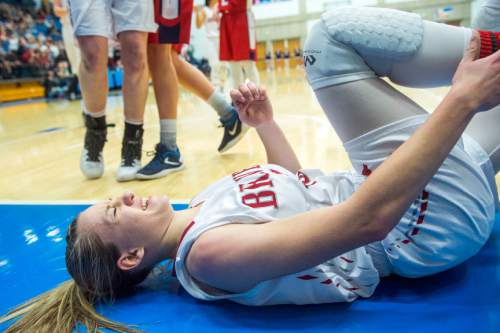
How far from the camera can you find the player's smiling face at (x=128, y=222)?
98 centimetres

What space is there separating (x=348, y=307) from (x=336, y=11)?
0.65 metres

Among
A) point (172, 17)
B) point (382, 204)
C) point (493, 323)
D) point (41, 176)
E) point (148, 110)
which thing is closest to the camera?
point (382, 204)

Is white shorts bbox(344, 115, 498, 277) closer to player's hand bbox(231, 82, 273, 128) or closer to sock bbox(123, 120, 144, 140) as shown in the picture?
player's hand bbox(231, 82, 273, 128)

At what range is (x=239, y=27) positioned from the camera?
4109 millimetres

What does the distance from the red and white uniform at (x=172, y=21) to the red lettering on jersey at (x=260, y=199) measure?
156 cm

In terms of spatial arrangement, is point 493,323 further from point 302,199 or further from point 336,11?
point 336,11

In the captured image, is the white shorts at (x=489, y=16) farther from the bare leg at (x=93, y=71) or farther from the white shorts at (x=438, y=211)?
the bare leg at (x=93, y=71)

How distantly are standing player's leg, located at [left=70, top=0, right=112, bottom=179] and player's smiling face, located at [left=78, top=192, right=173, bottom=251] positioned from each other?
127cm

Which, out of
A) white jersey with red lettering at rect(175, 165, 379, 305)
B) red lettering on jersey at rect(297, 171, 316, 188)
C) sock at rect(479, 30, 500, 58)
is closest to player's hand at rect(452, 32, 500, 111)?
sock at rect(479, 30, 500, 58)

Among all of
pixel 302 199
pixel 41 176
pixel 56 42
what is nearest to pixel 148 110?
pixel 41 176

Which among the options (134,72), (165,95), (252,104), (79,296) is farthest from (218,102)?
(79,296)

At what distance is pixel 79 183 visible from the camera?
7.39 feet

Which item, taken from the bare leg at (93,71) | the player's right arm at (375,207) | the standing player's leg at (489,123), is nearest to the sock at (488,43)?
the player's right arm at (375,207)

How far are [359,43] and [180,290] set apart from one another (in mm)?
739
